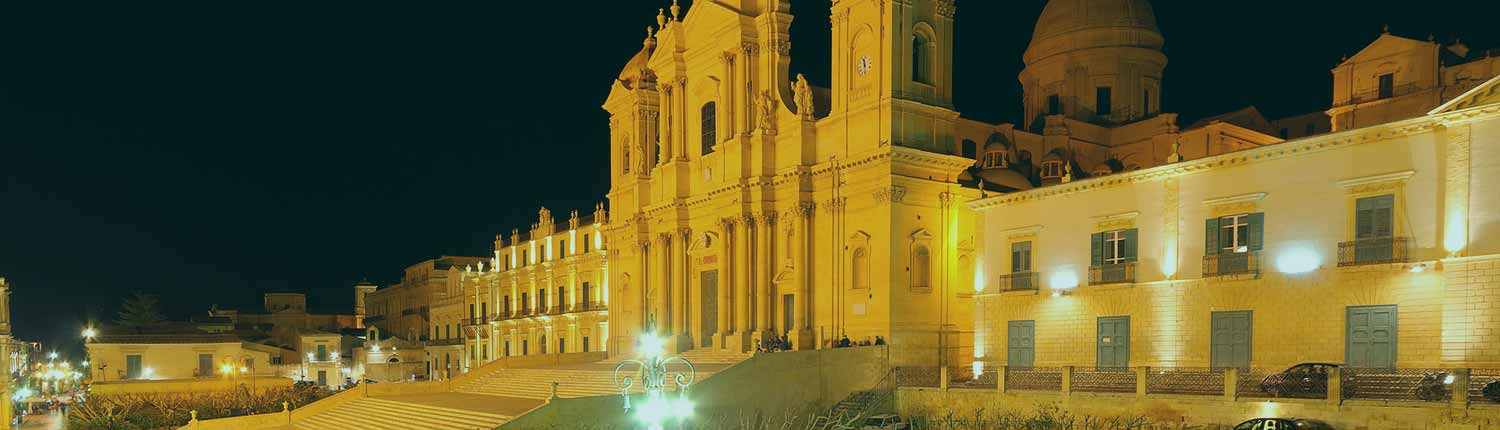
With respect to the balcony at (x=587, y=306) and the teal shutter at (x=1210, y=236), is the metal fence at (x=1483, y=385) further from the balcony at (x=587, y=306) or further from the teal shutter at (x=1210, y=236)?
the balcony at (x=587, y=306)

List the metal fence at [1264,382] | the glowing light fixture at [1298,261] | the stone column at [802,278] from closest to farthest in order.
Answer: the metal fence at [1264,382] < the glowing light fixture at [1298,261] < the stone column at [802,278]

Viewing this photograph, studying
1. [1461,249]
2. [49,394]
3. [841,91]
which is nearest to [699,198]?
[841,91]

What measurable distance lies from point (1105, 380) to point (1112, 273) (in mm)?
3774

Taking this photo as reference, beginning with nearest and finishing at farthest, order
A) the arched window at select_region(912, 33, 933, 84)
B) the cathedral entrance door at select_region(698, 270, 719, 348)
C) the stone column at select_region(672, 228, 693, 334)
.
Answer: the arched window at select_region(912, 33, 933, 84) → the cathedral entrance door at select_region(698, 270, 719, 348) → the stone column at select_region(672, 228, 693, 334)

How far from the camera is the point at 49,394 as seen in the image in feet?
238

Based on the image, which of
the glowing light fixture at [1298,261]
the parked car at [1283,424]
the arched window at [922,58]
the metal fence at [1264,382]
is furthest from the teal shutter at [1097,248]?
the parked car at [1283,424]

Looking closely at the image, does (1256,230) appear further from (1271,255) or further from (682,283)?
(682,283)

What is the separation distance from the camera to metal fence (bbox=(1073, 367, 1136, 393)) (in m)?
22.6

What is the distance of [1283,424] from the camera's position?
18.4 meters

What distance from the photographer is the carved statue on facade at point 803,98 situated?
32281mm

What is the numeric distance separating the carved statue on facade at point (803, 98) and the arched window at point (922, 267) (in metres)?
5.72

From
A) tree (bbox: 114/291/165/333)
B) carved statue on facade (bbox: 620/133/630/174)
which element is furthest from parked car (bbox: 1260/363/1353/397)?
tree (bbox: 114/291/165/333)

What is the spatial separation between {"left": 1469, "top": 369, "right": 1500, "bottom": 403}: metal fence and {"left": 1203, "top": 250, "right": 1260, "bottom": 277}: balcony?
4755 millimetres

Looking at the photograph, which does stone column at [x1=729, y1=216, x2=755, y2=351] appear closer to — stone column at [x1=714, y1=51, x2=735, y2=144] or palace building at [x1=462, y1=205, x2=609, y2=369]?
stone column at [x1=714, y1=51, x2=735, y2=144]
